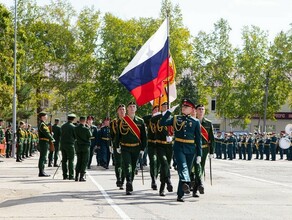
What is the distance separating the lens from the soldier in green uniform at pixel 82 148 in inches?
746

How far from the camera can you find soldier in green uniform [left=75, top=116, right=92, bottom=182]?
18.9m

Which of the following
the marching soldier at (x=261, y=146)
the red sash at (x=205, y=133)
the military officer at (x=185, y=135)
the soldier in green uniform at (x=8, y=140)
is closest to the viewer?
the military officer at (x=185, y=135)

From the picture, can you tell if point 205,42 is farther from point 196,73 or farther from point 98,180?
point 98,180

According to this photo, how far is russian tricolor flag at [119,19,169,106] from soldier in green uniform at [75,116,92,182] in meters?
3.06

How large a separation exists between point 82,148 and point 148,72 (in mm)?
3424

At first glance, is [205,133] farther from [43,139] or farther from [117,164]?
[43,139]

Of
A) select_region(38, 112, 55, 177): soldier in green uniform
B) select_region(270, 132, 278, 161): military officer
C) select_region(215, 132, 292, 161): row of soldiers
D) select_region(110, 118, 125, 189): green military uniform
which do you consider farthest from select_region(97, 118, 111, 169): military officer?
select_region(270, 132, 278, 161): military officer

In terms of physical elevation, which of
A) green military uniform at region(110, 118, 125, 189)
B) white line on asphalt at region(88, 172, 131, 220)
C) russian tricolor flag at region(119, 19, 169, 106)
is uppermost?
russian tricolor flag at region(119, 19, 169, 106)

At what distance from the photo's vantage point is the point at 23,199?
13.7 m

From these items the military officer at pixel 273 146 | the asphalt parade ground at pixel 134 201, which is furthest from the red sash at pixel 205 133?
the military officer at pixel 273 146

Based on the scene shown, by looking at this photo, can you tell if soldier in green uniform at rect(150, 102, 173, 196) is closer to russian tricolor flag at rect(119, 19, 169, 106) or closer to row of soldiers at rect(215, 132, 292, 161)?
russian tricolor flag at rect(119, 19, 169, 106)

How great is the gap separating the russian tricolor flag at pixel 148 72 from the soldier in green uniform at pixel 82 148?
121 inches

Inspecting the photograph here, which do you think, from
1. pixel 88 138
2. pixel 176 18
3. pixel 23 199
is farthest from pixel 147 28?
pixel 23 199

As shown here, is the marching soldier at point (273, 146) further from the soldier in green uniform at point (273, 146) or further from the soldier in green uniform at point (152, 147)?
the soldier in green uniform at point (152, 147)
